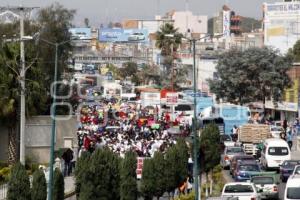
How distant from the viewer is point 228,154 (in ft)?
150

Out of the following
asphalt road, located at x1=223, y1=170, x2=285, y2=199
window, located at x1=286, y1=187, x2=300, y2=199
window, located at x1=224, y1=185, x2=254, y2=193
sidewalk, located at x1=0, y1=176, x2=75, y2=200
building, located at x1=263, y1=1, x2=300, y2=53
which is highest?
building, located at x1=263, y1=1, x2=300, y2=53

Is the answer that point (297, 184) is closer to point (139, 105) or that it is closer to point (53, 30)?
point (53, 30)

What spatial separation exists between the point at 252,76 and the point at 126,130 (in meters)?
25.3

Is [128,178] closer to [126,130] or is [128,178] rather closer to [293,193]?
[293,193]

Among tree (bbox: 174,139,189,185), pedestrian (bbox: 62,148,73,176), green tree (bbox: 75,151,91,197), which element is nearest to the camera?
green tree (bbox: 75,151,91,197)

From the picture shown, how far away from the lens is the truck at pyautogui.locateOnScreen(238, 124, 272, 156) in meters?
51.4

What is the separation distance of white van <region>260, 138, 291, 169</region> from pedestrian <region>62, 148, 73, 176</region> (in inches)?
396

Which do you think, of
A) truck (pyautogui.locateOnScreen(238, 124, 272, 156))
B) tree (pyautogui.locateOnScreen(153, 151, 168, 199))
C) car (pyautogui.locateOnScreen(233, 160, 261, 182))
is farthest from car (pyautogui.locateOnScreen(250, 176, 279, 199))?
truck (pyautogui.locateOnScreen(238, 124, 272, 156))

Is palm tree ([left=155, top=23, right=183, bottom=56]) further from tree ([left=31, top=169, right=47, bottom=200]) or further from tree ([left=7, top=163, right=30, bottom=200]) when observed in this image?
tree ([left=31, top=169, right=47, bottom=200])

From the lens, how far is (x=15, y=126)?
41.3 meters

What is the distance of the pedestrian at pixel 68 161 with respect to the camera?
3730cm

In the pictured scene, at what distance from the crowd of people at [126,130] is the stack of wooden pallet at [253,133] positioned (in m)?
3.32

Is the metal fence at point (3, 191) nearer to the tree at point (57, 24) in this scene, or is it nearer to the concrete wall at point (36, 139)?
the concrete wall at point (36, 139)

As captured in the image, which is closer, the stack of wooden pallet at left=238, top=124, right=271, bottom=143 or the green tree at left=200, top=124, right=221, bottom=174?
the green tree at left=200, top=124, right=221, bottom=174
